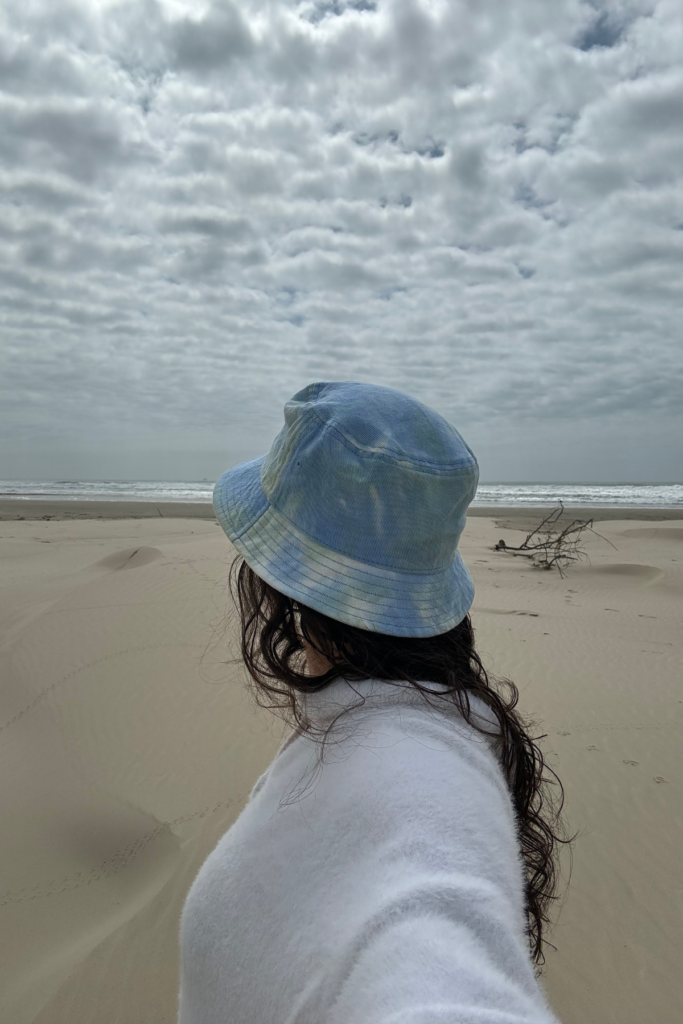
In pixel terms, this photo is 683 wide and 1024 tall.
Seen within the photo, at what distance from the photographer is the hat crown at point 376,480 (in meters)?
0.85

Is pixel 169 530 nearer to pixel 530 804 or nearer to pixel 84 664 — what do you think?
pixel 84 664

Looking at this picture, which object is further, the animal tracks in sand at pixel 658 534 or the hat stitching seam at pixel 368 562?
the animal tracks in sand at pixel 658 534

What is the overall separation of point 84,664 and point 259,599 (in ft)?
12.6

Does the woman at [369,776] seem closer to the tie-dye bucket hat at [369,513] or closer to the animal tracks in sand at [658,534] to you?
the tie-dye bucket hat at [369,513]

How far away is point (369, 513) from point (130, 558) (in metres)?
7.79

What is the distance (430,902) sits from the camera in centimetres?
54

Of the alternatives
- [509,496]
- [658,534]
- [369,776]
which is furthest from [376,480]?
[509,496]

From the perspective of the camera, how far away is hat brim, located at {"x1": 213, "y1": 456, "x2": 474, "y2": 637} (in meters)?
0.84

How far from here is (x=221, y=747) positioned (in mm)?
3500

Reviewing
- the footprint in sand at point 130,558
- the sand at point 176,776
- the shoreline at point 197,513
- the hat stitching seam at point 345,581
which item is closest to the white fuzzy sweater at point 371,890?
the hat stitching seam at point 345,581

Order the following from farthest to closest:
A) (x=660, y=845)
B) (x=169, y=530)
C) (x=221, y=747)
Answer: (x=169, y=530)
(x=221, y=747)
(x=660, y=845)

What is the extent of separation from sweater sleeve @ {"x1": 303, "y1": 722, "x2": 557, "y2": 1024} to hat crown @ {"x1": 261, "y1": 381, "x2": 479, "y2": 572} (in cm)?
29

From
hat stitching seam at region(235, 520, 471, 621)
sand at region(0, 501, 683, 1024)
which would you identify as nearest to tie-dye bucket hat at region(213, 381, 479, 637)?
hat stitching seam at region(235, 520, 471, 621)

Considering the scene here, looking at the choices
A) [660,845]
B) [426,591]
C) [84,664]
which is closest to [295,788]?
[426,591]
